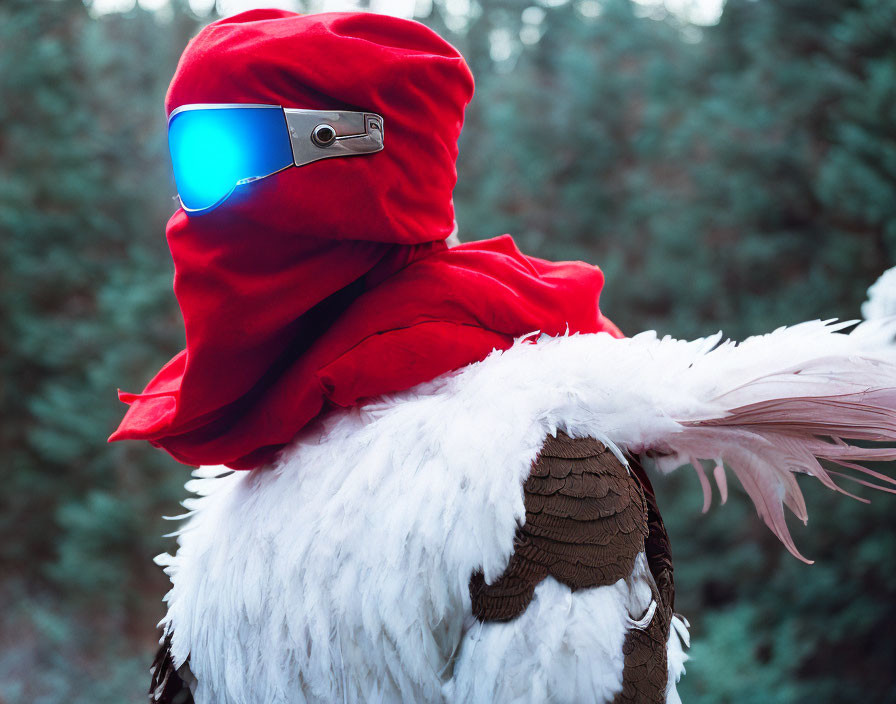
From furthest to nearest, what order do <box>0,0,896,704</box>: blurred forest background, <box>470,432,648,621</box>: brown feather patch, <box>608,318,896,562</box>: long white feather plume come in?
<box>0,0,896,704</box>: blurred forest background → <box>608,318,896,562</box>: long white feather plume → <box>470,432,648,621</box>: brown feather patch

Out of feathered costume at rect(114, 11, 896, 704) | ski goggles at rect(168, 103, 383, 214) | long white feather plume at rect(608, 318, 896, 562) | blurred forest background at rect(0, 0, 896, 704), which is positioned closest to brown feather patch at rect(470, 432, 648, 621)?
feathered costume at rect(114, 11, 896, 704)

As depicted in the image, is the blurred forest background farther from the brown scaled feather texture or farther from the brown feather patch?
the brown scaled feather texture

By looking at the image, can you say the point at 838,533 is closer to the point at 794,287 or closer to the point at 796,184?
the point at 794,287

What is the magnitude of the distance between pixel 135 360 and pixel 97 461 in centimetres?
91

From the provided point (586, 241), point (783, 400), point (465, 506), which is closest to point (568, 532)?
point (465, 506)

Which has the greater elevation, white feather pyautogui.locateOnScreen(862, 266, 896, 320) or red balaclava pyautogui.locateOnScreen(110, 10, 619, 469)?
red balaclava pyautogui.locateOnScreen(110, 10, 619, 469)

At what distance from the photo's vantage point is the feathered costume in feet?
2.21

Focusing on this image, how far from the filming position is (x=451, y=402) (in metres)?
0.75

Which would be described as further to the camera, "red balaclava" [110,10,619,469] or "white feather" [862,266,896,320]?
"white feather" [862,266,896,320]

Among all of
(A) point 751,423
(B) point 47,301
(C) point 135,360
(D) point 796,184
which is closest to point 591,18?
(D) point 796,184

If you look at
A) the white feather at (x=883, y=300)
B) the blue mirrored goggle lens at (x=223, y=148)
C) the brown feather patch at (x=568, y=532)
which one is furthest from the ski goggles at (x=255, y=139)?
the white feather at (x=883, y=300)

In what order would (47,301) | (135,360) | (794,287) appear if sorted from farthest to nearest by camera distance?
(47,301)
(135,360)
(794,287)

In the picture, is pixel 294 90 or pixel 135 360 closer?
pixel 294 90

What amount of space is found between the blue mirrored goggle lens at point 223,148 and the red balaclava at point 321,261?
14 millimetres
